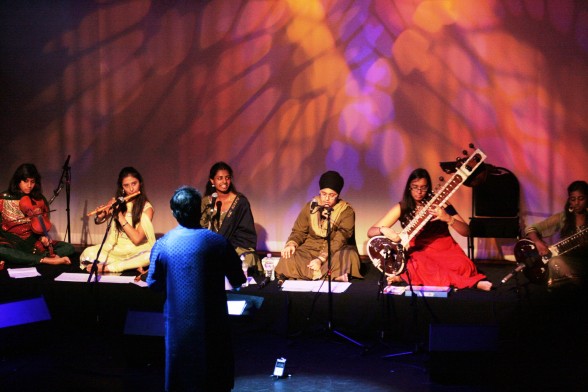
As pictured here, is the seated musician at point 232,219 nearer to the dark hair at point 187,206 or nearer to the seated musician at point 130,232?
the seated musician at point 130,232

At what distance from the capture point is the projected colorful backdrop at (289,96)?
8359mm

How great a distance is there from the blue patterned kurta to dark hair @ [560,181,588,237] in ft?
14.3

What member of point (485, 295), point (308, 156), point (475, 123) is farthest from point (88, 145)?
point (485, 295)

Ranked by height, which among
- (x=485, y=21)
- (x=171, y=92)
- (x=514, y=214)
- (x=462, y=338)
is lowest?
(x=462, y=338)

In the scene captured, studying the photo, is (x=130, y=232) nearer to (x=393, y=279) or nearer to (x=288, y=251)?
(x=288, y=251)

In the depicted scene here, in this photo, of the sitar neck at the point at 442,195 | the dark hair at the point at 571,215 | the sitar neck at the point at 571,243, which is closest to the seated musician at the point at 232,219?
the sitar neck at the point at 442,195

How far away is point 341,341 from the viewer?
5.48 m

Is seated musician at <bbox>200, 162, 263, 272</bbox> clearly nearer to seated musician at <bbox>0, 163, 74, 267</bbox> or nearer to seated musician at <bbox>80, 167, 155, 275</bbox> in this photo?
seated musician at <bbox>80, 167, 155, 275</bbox>

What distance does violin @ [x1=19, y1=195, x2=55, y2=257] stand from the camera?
810 centimetres

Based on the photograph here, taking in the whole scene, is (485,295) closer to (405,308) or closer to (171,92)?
(405,308)

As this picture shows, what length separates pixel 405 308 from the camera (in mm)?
6102

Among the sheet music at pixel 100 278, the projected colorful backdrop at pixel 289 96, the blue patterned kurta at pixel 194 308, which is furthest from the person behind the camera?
the projected colorful backdrop at pixel 289 96

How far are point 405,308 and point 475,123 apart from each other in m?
3.23

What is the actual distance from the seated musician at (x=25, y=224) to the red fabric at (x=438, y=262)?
12.6 ft
